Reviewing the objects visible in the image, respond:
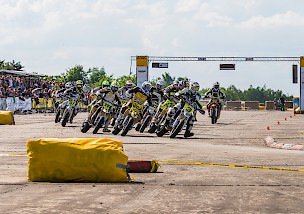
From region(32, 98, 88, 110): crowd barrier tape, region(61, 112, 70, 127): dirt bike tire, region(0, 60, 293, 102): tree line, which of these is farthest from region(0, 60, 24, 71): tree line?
region(61, 112, 70, 127): dirt bike tire

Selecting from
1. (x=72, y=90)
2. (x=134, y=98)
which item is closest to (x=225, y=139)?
(x=134, y=98)

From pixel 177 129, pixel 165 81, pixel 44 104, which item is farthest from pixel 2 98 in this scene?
pixel 165 81

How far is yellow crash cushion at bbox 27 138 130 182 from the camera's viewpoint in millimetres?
11586

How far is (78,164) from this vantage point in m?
11.6

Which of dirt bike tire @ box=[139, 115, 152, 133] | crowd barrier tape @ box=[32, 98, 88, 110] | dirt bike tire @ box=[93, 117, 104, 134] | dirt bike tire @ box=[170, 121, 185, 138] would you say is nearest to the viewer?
dirt bike tire @ box=[170, 121, 185, 138]

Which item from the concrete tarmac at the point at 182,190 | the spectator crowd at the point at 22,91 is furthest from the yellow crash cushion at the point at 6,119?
the concrete tarmac at the point at 182,190

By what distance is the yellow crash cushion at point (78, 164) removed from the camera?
11.6 meters

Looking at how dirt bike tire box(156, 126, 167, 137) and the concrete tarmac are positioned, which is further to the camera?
dirt bike tire box(156, 126, 167, 137)

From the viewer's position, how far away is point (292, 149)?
20.6 metres

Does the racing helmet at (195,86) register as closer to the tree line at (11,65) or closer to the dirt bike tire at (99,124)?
the dirt bike tire at (99,124)

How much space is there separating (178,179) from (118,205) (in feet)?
10.2

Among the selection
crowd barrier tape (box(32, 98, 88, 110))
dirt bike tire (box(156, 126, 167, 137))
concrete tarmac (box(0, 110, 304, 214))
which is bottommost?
concrete tarmac (box(0, 110, 304, 214))

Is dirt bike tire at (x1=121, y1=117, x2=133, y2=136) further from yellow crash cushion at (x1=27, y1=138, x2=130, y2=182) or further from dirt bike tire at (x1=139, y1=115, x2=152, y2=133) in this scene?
yellow crash cushion at (x1=27, y1=138, x2=130, y2=182)

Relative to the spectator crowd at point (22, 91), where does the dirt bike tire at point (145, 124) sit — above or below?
below
